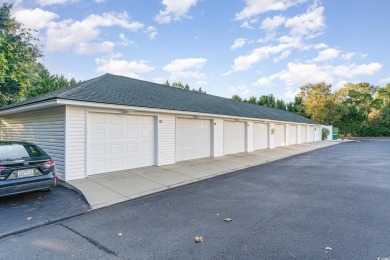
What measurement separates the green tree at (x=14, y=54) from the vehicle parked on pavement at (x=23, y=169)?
9.16 m

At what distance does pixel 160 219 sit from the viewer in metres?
4.34

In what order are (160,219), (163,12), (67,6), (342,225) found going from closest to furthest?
(342,225)
(160,219)
(67,6)
(163,12)

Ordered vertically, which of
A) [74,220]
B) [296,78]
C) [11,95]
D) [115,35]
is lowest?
[74,220]

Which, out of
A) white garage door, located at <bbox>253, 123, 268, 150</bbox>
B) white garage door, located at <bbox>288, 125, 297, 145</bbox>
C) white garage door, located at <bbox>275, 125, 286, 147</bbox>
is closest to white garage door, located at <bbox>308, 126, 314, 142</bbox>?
white garage door, located at <bbox>288, 125, 297, 145</bbox>

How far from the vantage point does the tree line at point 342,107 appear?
39.1 meters

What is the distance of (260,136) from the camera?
1777cm

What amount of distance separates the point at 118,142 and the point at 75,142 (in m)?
1.56

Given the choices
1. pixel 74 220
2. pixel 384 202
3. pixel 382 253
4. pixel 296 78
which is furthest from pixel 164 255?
pixel 296 78

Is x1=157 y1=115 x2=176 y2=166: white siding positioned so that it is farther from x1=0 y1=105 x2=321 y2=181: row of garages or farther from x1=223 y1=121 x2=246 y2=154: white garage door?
x1=223 y1=121 x2=246 y2=154: white garage door

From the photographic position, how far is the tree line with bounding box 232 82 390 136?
39125 mm

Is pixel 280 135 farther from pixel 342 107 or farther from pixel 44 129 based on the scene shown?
pixel 342 107

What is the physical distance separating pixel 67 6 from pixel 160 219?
12417mm

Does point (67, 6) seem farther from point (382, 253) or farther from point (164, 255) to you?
point (382, 253)

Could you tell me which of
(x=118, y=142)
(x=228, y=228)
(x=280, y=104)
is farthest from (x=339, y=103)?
(x=228, y=228)
